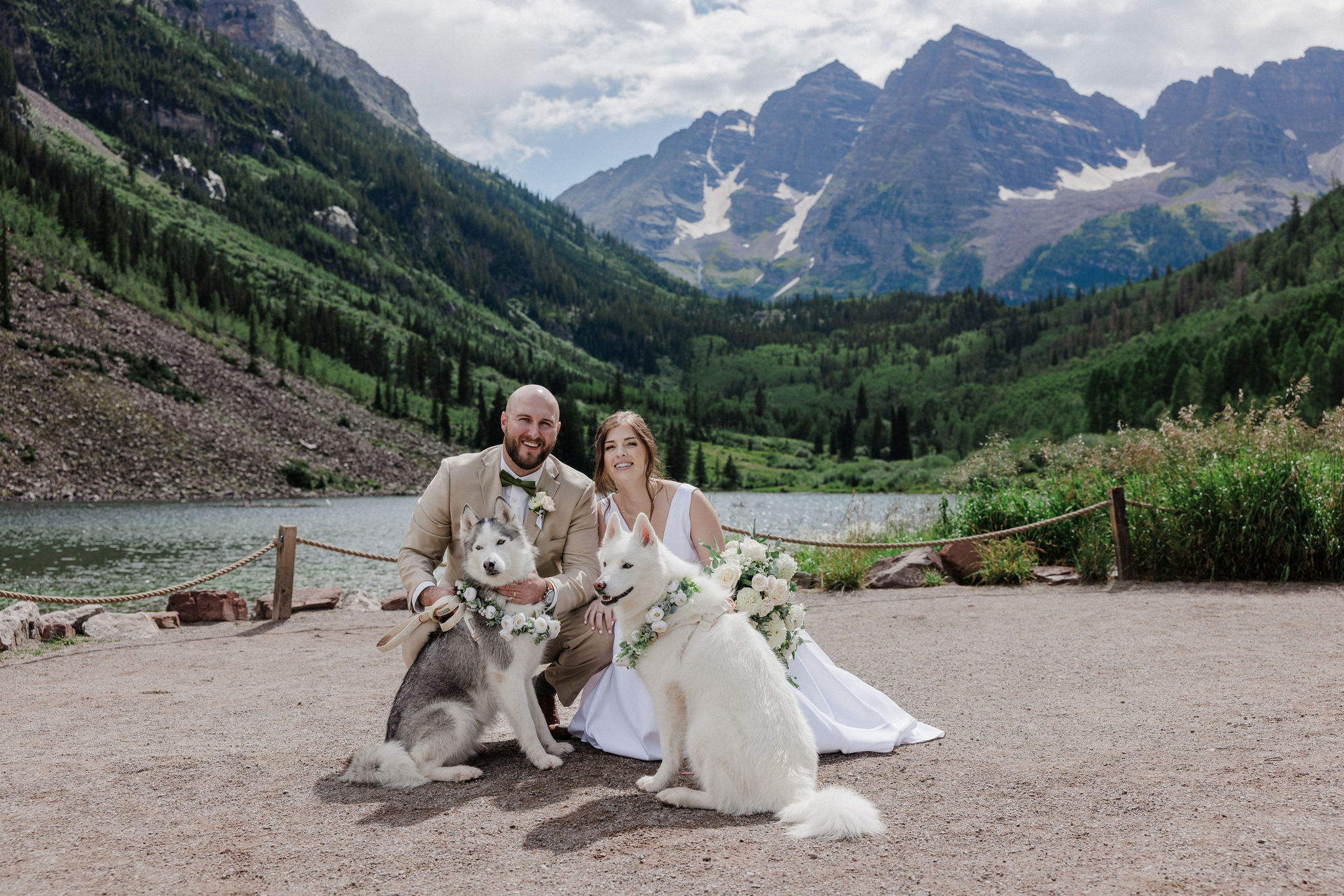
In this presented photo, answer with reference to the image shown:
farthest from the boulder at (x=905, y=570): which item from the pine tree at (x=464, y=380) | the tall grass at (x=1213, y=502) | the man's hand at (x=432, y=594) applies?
the pine tree at (x=464, y=380)

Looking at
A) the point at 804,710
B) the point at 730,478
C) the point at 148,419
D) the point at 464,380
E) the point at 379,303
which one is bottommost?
the point at 804,710

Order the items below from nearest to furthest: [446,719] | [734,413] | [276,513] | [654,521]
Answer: [446,719] < [654,521] < [276,513] < [734,413]

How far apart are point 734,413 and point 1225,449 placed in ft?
572

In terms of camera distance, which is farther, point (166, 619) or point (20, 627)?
point (166, 619)

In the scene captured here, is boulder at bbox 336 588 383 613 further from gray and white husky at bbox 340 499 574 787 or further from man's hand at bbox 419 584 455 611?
gray and white husky at bbox 340 499 574 787

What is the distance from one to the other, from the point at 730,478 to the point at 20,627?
396ft

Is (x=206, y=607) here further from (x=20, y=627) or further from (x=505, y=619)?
(x=505, y=619)

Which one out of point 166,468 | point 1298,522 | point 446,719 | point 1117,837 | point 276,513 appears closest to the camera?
point 1117,837

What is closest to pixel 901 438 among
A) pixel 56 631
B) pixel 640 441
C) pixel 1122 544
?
pixel 1122 544

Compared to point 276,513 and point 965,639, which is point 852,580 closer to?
point 965,639

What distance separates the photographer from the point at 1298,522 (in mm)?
12352

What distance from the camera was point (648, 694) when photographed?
6.02m

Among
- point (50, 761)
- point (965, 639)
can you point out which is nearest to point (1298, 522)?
point (965, 639)

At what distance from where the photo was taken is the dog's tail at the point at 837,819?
4.12 m
